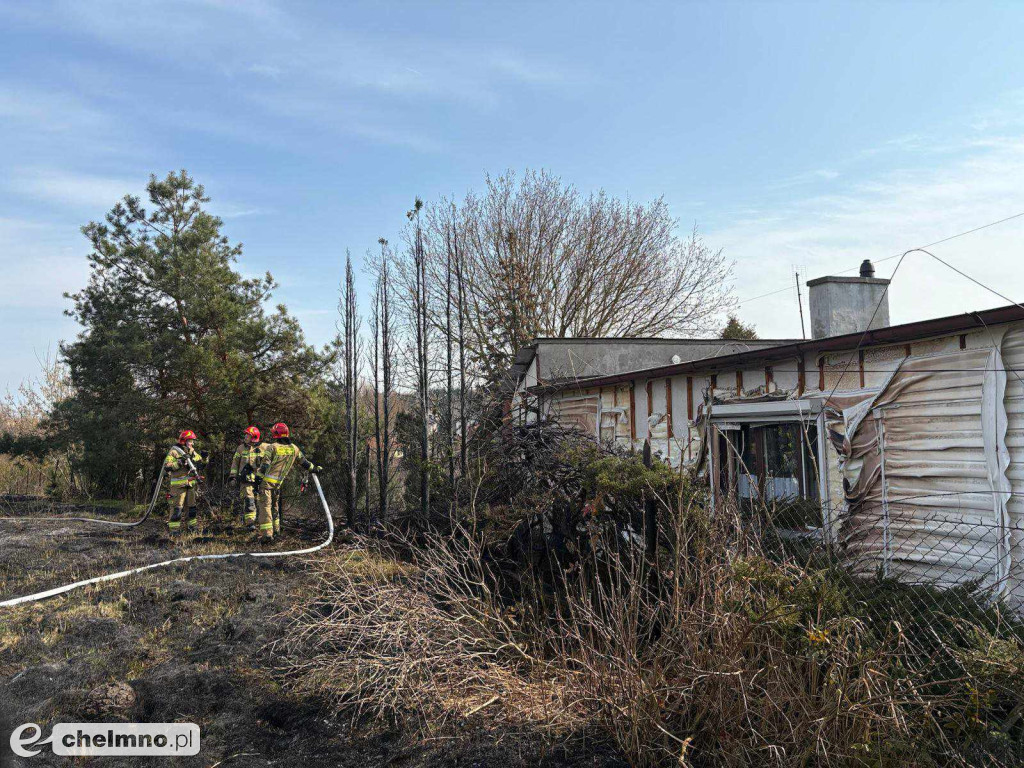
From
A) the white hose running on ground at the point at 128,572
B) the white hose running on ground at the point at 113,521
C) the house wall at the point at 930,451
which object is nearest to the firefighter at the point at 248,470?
the white hose running on ground at the point at 128,572

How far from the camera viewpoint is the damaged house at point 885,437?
227 inches

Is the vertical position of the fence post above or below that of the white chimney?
below

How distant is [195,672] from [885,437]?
20.8 feet

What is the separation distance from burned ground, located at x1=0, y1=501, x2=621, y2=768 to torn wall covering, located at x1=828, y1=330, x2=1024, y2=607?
12.0 ft

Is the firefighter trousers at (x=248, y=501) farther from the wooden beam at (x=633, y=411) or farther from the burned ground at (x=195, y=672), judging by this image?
the wooden beam at (x=633, y=411)

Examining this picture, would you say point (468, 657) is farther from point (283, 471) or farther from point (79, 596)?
point (283, 471)

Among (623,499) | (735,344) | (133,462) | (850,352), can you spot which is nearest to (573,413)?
(735,344)

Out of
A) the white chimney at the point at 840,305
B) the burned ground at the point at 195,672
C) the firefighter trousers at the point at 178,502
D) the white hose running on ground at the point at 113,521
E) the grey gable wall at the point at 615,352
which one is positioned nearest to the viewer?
the burned ground at the point at 195,672

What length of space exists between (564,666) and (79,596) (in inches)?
225

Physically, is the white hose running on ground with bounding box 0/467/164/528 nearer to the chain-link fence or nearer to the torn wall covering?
the chain-link fence

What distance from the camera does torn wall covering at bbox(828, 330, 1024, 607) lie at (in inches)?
227

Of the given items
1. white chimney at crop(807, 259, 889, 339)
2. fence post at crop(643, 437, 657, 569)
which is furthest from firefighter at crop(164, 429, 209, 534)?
white chimney at crop(807, 259, 889, 339)

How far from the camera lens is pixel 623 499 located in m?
5.27

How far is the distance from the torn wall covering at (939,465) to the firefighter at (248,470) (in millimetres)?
8262
